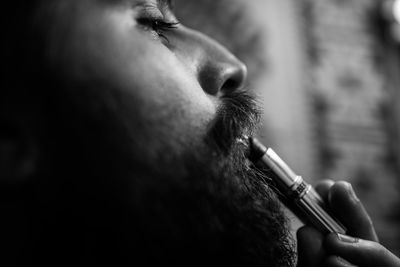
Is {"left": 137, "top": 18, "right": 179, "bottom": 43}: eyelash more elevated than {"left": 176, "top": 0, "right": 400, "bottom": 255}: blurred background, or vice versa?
{"left": 137, "top": 18, "right": 179, "bottom": 43}: eyelash

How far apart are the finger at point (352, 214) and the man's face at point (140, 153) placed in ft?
0.67

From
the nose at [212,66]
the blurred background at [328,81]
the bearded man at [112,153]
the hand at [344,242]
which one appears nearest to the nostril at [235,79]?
the nose at [212,66]

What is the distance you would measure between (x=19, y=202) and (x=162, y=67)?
321 millimetres

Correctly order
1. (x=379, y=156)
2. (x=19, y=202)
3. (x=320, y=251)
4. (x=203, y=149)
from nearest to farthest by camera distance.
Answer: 1. (x=19, y=202)
2. (x=203, y=149)
3. (x=320, y=251)
4. (x=379, y=156)

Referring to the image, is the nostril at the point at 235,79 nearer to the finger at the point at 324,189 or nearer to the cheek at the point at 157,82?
the cheek at the point at 157,82

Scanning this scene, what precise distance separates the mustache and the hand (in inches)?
10.1

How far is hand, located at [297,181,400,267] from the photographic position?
77 cm

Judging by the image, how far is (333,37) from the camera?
8.25ft

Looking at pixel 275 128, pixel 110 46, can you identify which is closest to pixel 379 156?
pixel 275 128

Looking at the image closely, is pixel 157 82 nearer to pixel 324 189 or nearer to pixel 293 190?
pixel 293 190

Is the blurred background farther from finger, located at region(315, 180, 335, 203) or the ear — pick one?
the ear

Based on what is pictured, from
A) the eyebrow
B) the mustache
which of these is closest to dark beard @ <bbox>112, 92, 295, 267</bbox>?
the mustache

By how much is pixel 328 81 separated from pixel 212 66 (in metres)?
1.76

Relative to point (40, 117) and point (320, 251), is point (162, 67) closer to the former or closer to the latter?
point (40, 117)
